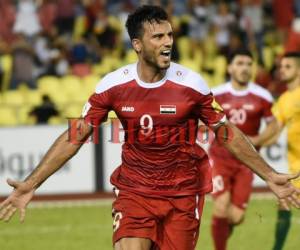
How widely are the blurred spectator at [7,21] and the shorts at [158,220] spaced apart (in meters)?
13.0

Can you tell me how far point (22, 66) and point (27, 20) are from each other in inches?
64.3

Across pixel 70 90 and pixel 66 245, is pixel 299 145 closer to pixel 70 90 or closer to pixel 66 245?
pixel 66 245

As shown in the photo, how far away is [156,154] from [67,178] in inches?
339

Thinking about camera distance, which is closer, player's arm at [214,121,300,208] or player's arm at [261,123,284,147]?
player's arm at [214,121,300,208]

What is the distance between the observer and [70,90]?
715 inches

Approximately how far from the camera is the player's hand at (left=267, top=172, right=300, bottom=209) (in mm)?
6867

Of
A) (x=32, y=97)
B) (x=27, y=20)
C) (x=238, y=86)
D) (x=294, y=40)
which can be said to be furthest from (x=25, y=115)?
(x=294, y=40)

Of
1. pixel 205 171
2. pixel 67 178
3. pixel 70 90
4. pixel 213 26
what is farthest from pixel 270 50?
pixel 205 171

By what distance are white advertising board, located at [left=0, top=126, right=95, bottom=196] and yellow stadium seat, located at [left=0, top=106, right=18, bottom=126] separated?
0.39m

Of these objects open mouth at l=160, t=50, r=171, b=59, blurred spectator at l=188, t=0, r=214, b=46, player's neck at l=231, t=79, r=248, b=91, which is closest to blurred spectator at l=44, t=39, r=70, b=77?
blurred spectator at l=188, t=0, r=214, b=46

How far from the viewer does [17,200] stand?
270 inches

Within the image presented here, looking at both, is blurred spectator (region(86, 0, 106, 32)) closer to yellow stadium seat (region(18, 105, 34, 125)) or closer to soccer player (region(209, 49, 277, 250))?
yellow stadium seat (region(18, 105, 34, 125))

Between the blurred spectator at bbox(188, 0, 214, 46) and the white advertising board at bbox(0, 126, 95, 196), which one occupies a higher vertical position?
the blurred spectator at bbox(188, 0, 214, 46)

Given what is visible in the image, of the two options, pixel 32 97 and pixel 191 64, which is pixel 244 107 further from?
pixel 191 64
